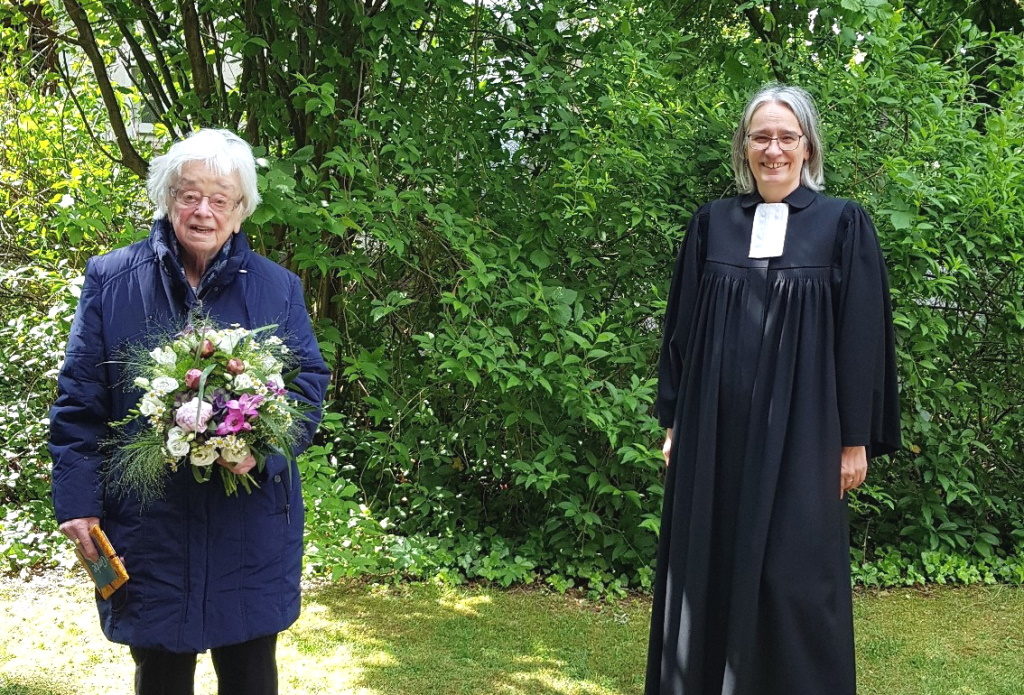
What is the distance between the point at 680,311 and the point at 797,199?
0.51 m

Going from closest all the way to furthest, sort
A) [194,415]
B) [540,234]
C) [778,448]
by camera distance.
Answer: [194,415] < [778,448] < [540,234]

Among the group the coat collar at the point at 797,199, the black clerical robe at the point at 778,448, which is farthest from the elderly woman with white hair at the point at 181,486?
the coat collar at the point at 797,199

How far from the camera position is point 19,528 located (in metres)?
5.39

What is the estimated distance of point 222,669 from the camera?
8.95 feet

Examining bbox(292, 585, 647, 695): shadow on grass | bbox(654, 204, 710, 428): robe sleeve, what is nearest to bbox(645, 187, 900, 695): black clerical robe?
bbox(654, 204, 710, 428): robe sleeve

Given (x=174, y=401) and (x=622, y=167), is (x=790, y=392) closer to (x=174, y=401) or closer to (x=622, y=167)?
(x=174, y=401)

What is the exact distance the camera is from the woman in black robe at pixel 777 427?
3.06m

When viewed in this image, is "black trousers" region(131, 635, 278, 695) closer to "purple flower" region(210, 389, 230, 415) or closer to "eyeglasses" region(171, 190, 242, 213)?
"purple flower" region(210, 389, 230, 415)

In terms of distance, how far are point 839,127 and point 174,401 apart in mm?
3623

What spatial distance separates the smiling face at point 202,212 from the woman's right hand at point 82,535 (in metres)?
0.72

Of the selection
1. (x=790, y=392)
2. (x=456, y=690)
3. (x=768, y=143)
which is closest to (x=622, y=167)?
(x=768, y=143)

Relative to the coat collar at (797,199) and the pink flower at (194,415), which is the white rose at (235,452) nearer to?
the pink flower at (194,415)

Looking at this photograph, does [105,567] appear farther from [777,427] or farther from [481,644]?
[481,644]

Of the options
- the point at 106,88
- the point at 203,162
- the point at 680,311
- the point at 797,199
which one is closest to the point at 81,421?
the point at 203,162
